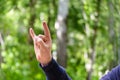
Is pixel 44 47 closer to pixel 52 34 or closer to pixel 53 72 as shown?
pixel 53 72

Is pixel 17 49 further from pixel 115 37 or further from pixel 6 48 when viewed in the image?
pixel 115 37

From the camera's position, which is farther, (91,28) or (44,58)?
(91,28)

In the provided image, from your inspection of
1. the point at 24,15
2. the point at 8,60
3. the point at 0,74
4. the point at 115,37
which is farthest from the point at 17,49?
the point at 0,74

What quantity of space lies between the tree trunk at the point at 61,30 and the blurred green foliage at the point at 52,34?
2.29 feet

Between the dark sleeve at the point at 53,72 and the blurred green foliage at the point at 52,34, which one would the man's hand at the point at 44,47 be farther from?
the blurred green foliage at the point at 52,34

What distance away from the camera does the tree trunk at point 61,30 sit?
8.12 metres

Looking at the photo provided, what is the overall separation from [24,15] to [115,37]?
4.69m

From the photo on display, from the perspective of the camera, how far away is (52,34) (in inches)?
462

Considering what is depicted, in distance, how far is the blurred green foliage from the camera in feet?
31.3

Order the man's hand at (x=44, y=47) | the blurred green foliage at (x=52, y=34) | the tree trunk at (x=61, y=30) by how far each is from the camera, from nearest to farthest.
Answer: the man's hand at (x=44, y=47) → the tree trunk at (x=61, y=30) → the blurred green foliage at (x=52, y=34)

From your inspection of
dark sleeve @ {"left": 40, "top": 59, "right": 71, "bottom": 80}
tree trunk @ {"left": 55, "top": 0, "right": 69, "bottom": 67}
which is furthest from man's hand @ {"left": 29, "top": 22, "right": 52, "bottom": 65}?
tree trunk @ {"left": 55, "top": 0, "right": 69, "bottom": 67}

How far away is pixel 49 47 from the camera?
2.85m

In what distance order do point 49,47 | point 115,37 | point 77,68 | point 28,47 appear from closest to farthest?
point 49,47
point 115,37
point 28,47
point 77,68

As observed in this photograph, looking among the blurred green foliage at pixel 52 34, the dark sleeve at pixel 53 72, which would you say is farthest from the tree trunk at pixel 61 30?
the dark sleeve at pixel 53 72
